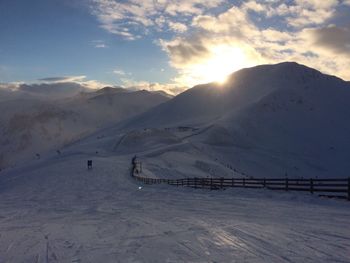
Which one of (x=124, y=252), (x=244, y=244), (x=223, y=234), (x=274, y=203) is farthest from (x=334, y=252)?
(x=274, y=203)

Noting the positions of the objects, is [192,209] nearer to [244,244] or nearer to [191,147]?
[244,244]

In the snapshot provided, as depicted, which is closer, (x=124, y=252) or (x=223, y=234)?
(x=124, y=252)

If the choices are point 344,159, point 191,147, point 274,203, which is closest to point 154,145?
point 191,147

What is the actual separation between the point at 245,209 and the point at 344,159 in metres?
149

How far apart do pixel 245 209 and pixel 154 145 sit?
10330 centimetres

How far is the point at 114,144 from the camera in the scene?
443 ft

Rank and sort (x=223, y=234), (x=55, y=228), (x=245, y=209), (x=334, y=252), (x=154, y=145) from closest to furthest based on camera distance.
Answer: (x=334, y=252) → (x=223, y=234) → (x=55, y=228) → (x=245, y=209) → (x=154, y=145)

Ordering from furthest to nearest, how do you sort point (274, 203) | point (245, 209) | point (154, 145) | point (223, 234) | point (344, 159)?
point (344, 159), point (154, 145), point (274, 203), point (245, 209), point (223, 234)

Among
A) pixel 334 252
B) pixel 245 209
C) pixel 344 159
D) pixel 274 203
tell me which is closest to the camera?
pixel 334 252

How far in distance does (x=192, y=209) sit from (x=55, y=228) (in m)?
6.95

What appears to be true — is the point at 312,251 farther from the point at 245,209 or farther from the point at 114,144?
the point at 114,144

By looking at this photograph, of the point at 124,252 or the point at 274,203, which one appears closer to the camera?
the point at 124,252

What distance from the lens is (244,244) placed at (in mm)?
11555

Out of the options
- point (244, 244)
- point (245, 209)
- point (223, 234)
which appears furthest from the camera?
point (245, 209)
